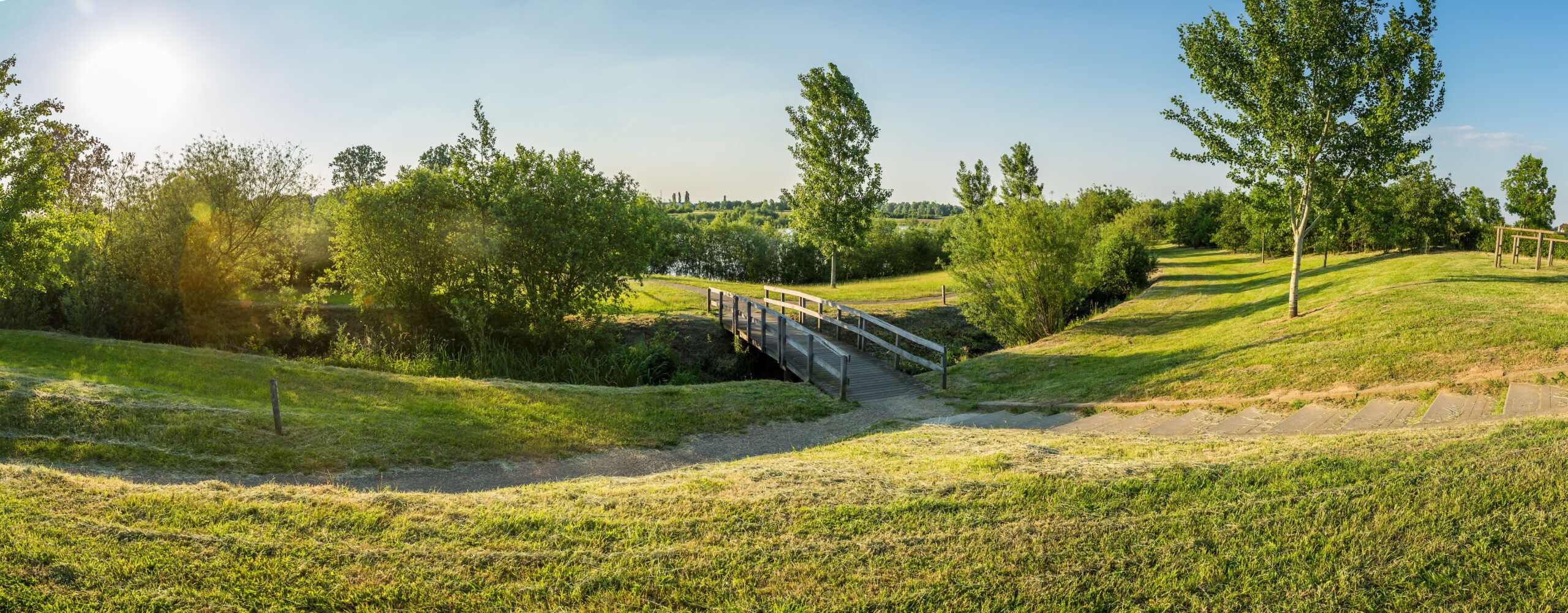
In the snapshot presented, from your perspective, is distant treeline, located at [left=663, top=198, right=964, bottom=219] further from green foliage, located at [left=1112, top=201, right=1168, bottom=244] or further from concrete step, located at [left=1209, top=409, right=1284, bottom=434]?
concrete step, located at [left=1209, top=409, right=1284, bottom=434]

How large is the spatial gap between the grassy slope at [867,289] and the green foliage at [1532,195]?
1938cm

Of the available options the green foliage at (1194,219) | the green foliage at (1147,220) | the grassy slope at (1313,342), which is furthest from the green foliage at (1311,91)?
the green foliage at (1194,219)

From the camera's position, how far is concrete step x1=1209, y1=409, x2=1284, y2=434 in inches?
306

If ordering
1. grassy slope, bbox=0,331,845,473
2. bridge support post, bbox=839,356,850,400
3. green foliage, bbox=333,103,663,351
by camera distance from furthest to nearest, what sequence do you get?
green foliage, bbox=333,103,663,351
bridge support post, bbox=839,356,850,400
grassy slope, bbox=0,331,845,473

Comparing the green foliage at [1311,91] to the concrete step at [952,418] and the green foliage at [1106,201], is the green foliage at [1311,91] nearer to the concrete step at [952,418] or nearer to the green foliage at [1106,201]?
the concrete step at [952,418]

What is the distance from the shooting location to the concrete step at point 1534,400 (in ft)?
22.8

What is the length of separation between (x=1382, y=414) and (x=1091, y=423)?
2787 mm

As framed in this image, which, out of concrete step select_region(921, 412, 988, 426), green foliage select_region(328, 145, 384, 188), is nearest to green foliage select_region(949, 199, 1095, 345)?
concrete step select_region(921, 412, 988, 426)

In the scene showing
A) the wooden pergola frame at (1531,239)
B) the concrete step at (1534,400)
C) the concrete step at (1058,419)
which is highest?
the wooden pergola frame at (1531,239)

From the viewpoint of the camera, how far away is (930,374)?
1351 centimetres

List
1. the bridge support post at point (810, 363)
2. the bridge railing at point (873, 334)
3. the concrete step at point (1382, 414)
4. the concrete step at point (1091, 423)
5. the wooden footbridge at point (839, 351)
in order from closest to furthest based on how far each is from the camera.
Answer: the concrete step at point (1382, 414) → the concrete step at point (1091, 423) → the wooden footbridge at point (839, 351) → the bridge railing at point (873, 334) → the bridge support post at point (810, 363)

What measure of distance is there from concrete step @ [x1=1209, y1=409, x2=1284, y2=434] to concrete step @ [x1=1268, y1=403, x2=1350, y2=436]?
97 mm

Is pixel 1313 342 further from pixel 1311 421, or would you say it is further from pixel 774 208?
pixel 774 208

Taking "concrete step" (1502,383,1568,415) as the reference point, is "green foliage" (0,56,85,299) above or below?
above
